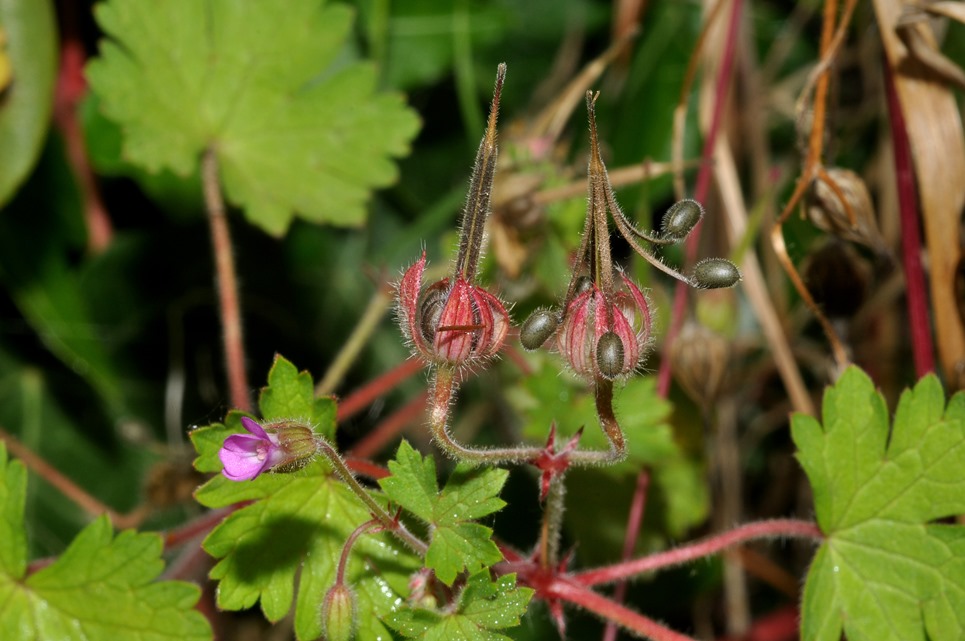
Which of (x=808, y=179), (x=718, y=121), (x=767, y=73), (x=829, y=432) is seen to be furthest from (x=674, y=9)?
(x=829, y=432)

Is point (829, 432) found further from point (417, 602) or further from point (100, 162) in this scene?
point (100, 162)

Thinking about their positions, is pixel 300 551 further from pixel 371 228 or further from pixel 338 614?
pixel 371 228

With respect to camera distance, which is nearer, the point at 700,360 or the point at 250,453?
the point at 250,453

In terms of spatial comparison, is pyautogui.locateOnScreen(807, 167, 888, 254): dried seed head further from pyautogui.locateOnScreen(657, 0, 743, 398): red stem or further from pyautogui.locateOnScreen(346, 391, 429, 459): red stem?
pyautogui.locateOnScreen(346, 391, 429, 459): red stem

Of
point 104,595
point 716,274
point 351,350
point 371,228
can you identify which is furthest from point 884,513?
point 371,228

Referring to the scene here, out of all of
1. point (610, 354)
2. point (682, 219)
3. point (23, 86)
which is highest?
point (682, 219)

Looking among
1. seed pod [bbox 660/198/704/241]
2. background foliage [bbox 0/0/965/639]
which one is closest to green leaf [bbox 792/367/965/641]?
background foliage [bbox 0/0/965/639]

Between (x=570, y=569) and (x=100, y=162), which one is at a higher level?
(x=100, y=162)
